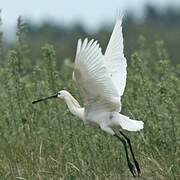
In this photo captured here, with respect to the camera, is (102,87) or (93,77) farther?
(102,87)

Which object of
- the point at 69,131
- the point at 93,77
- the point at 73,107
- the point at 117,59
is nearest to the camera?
the point at 93,77

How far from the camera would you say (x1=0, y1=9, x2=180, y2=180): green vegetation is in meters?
8.47

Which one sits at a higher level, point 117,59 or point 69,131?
point 117,59

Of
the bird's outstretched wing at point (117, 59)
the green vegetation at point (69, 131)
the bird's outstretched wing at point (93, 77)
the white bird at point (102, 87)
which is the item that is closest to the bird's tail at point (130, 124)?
the white bird at point (102, 87)

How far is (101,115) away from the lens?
8820 millimetres

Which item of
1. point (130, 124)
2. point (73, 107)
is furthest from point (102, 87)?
point (73, 107)

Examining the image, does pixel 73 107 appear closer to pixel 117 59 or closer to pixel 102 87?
pixel 102 87

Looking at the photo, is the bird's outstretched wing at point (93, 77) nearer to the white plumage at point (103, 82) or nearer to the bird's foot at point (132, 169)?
the white plumage at point (103, 82)

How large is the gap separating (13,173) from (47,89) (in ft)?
4.23

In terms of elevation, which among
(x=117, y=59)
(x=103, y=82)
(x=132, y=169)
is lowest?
(x=132, y=169)

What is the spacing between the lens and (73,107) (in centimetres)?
Result: 885

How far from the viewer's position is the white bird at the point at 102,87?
8.02 metres

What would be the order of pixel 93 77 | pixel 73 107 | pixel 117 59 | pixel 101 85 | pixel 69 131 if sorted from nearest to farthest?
pixel 93 77 → pixel 101 85 → pixel 73 107 → pixel 69 131 → pixel 117 59

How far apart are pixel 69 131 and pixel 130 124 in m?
0.87
